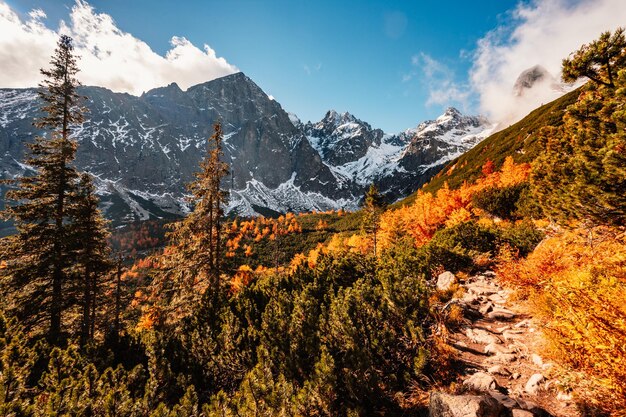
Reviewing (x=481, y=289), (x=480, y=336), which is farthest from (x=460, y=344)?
(x=481, y=289)

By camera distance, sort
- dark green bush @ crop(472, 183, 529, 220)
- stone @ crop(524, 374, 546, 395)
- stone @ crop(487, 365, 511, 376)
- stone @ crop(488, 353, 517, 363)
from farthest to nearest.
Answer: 1. dark green bush @ crop(472, 183, 529, 220)
2. stone @ crop(488, 353, 517, 363)
3. stone @ crop(487, 365, 511, 376)
4. stone @ crop(524, 374, 546, 395)

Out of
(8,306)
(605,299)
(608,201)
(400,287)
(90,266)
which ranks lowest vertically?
(8,306)

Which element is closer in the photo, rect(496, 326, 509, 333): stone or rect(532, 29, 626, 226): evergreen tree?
rect(532, 29, 626, 226): evergreen tree

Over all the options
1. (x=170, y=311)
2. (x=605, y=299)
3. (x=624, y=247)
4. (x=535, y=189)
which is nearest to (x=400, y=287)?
(x=605, y=299)

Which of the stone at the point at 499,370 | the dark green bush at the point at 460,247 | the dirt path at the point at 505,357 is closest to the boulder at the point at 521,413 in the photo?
the dirt path at the point at 505,357

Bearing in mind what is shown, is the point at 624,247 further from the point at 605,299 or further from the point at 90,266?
the point at 90,266

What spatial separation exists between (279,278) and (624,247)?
35.8 ft

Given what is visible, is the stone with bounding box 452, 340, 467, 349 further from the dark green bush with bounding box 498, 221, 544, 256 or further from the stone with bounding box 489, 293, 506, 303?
the dark green bush with bounding box 498, 221, 544, 256

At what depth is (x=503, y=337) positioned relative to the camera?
684 cm

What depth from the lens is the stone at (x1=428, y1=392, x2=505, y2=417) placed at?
3.69 m

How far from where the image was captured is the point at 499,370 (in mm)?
5406

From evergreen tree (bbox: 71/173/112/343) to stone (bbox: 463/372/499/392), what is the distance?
1866 cm

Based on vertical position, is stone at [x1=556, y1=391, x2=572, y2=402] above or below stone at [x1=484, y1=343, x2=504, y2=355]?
above

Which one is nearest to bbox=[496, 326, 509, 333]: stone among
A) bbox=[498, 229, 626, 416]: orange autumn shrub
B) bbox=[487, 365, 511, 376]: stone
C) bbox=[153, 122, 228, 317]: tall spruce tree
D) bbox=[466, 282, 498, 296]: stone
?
bbox=[498, 229, 626, 416]: orange autumn shrub
